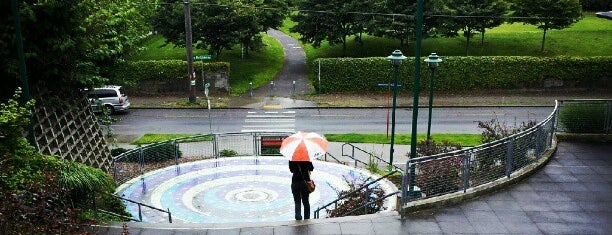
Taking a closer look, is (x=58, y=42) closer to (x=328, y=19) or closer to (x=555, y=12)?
(x=328, y=19)

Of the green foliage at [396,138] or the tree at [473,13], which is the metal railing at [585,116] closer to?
the green foliage at [396,138]

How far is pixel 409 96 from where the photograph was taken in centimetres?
3588

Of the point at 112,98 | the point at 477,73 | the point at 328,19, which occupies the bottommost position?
the point at 112,98

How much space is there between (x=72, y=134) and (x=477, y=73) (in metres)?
27.2

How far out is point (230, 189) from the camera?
1770 cm

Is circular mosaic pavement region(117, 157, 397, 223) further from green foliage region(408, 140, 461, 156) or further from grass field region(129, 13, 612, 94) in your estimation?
grass field region(129, 13, 612, 94)

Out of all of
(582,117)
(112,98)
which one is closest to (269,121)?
(112,98)

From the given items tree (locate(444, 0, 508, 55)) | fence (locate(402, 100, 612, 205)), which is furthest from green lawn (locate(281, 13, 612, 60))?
fence (locate(402, 100, 612, 205))

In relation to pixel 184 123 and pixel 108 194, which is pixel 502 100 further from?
pixel 108 194

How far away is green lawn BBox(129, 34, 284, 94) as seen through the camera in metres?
38.9

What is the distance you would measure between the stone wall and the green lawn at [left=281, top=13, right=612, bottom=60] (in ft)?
89.0

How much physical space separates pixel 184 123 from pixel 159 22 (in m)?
12.4

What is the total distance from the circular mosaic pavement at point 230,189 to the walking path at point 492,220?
10.8ft

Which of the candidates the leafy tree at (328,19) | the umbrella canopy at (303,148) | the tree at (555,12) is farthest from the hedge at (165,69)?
the umbrella canopy at (303,148)
